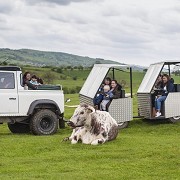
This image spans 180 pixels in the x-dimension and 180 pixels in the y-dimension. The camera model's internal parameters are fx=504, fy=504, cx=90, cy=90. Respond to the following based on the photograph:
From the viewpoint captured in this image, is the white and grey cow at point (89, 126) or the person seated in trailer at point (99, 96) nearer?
the white and grey cow at point (89, 126)

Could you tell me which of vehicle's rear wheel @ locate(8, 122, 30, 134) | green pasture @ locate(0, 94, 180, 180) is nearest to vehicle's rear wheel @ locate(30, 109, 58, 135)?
vehicle's rear wheel @ locate(8, 122, 30, 134)

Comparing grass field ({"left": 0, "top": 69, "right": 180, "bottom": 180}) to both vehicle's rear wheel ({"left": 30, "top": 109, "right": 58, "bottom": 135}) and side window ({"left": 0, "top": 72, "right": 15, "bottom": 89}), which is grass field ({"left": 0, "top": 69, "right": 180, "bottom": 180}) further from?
side window ({"left": 0, "top": 72, "right": 15, "bottom": 89})

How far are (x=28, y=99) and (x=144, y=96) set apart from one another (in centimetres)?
496

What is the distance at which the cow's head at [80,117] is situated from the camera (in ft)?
44.3

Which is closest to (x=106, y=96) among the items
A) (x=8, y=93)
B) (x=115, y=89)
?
(x=115, y=89)

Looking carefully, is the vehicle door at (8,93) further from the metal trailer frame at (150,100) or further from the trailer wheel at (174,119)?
the trailer wheel at (174,119)

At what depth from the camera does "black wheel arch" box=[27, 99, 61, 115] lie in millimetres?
16578

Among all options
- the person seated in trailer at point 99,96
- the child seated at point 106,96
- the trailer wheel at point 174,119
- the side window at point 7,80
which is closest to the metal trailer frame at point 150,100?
the trailer wheel at point 174,119

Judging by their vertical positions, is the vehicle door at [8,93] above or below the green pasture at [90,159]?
above

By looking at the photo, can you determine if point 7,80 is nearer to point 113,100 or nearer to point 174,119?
point 113,100

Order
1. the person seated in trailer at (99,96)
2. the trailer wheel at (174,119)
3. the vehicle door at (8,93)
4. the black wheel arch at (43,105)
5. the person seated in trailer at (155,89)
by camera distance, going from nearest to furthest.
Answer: the vehicle door at (8,93) < the black wheel arch at (43,105) < the person seated in trailer at (99,96) < the person seated in trailer at (155,89) < the trailer wheel at (174,119)

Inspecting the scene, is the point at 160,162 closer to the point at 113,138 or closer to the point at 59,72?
the point at 113,138

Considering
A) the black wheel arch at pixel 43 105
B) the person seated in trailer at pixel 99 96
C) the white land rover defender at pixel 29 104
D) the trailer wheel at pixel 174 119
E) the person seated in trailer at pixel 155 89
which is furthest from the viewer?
the trailer wheel at pixel 174 119

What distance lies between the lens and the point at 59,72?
77.6 metres
